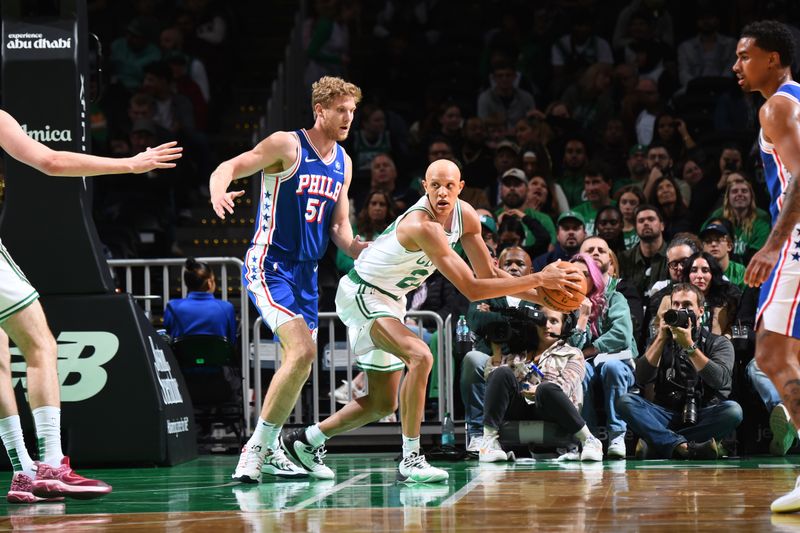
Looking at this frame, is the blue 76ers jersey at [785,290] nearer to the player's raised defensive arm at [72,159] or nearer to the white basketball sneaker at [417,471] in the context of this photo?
the white basketball sneaker at [417,471]

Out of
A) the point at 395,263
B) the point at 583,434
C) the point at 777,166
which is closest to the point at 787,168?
the point at 777,166

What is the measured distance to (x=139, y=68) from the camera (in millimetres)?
16203

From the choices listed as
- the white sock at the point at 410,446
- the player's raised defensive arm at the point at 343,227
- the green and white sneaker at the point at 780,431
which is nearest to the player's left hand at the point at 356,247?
the player's raised defensive arm at the point at 343,227

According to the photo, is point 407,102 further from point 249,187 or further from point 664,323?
point 664,323

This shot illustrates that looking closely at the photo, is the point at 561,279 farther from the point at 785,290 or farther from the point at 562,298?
the point at 785,290

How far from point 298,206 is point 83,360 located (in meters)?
2.14

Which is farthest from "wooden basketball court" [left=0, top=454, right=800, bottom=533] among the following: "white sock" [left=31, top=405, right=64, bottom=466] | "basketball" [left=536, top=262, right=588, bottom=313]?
"basketball" [left=536, top=262, right=588, bottom=313]

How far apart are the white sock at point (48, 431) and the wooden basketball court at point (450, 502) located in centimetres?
26

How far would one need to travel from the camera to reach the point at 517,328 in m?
9.56

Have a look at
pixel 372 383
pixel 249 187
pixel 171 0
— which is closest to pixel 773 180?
pixel 372 383

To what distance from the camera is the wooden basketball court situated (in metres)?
5.18

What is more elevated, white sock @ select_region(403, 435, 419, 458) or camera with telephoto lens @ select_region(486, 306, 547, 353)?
camera with telephoto lens @ select_region(486, 306, 547, 353)

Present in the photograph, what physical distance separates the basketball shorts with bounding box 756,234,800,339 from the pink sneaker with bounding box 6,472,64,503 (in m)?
3.76

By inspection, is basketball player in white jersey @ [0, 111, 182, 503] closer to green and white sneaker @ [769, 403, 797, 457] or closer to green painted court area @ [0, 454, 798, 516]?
green painted court area @ [0, 454, 798, 516]
